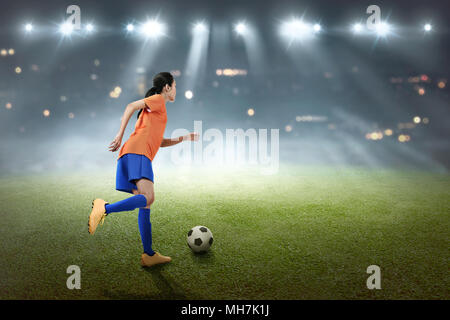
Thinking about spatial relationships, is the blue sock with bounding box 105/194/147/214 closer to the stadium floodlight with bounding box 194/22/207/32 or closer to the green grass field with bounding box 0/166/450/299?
the green grass field with bounding box 0/166/450/299

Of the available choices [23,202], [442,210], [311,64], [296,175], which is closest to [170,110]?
[311,64]

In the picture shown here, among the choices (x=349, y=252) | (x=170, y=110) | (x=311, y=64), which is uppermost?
(x=311, y=64)

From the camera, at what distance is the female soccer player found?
2.67 meters

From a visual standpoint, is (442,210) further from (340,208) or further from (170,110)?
(170,110)

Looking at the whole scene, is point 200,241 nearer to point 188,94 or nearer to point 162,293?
point 162,293

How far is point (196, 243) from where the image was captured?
314 centimetres

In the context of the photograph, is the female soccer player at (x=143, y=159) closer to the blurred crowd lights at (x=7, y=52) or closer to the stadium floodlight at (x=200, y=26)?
the stadium floodlight at (x=200, y=26)

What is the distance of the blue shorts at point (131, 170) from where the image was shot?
8.91 feet

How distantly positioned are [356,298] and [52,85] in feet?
109

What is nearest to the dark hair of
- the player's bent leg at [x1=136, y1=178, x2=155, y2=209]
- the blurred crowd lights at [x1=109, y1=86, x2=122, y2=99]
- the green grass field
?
the player's bent leg at [x1=136, y1=178, x2=155, y2=209]

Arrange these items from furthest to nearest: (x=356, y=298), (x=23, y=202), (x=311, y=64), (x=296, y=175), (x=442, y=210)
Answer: (x=311, y=64), (x=296, y=175), (x=23, y=202), (x=442, y=210), (x=356, y=298)

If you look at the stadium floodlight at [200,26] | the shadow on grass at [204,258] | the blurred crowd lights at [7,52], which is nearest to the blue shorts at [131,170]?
the shadow on grass at [204,258]

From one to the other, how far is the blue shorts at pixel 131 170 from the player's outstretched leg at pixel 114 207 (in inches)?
8.3

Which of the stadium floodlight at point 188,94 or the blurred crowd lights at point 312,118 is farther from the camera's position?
the stadium floodlight at point 188,94
